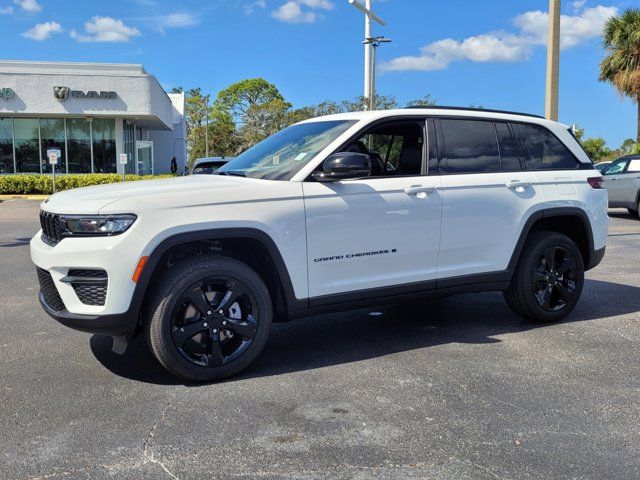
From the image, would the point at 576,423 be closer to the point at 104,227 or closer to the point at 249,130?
the point at 104,227

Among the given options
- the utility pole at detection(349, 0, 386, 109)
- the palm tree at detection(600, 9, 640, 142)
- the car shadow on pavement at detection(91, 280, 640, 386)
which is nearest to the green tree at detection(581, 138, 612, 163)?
the palm tree at detection(600, 9, 640, 142)

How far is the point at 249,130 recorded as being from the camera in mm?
46219

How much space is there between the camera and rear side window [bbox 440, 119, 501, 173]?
501cm

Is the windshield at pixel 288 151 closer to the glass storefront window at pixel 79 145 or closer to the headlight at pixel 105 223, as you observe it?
the headlight at pixel 105 223

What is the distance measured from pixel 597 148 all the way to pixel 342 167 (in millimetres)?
54239

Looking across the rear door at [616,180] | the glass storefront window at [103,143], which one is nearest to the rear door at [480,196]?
the rear door at [616,180]

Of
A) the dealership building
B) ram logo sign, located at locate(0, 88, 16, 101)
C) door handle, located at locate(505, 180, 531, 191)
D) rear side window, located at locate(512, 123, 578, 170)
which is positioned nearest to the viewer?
door handle, located at locate(505, 180, 531, 191)

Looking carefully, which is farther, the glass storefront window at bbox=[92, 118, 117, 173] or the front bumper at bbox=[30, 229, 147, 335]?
the glass storefront window at bbox=[92, 118, 117, 173]

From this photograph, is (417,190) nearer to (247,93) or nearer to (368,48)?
(368,48)

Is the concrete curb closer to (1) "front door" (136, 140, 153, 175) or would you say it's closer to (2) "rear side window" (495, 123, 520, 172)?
(1) "front door" (136, 140, 153, 175)

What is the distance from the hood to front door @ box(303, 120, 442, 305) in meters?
0.49

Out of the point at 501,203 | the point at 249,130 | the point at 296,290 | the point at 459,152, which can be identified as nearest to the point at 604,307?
the point at 501,203

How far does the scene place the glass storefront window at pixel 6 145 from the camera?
2723 centimetres

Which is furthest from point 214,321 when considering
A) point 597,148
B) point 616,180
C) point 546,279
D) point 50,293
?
point 597,148
